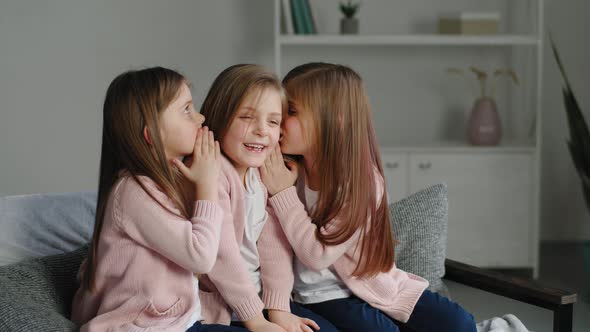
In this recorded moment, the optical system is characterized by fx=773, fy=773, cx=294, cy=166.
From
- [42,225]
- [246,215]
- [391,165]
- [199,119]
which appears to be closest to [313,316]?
[246,215]

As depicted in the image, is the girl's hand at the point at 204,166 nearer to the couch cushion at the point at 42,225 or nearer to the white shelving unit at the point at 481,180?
the couch cushion at the point at 42,225

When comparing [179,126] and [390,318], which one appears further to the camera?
[390,318]

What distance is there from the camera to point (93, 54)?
407 centimetres

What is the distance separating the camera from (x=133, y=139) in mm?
1410

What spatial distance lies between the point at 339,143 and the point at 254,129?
21 cm

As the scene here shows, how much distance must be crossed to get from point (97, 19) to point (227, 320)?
9.45 ft

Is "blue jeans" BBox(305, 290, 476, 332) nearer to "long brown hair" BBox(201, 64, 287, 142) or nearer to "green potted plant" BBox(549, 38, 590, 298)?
"long brown hair" BBox(201, 64, 287, 142)

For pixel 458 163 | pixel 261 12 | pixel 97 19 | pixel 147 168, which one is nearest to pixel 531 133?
pixel 458 163

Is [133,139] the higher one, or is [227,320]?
[133,139]

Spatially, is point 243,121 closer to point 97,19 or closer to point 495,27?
point 495,27

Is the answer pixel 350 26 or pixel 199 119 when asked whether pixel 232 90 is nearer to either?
pixel 199 119

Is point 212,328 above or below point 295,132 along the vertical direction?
below

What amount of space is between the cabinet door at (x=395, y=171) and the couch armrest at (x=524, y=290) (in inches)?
69.4

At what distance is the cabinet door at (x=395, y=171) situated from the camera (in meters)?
3.73
